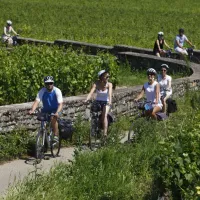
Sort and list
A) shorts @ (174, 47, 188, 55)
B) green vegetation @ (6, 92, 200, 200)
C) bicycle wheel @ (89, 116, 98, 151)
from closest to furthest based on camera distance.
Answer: green vegetation @ (6, 92, 200, 200)
bicycle wheel @ (89, 116, 98, 151)
shorts @ (174, 47, 188, 55)

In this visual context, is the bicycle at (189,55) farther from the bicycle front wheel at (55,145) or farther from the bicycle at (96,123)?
the bicycle front wheel at (55,145)

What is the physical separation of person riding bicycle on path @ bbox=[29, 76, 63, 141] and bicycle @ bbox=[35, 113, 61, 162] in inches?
3.4

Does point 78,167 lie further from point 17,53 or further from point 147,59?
point 147,59

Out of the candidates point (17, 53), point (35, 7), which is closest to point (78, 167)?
point (17, 53)

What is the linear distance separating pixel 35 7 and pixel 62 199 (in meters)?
51.4

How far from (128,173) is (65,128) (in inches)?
118

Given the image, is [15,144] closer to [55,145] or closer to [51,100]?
[55,145]

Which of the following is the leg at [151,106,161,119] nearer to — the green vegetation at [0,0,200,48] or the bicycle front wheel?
the bicycle front wheel

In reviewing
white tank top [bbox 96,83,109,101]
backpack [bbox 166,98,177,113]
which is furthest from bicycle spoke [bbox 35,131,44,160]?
backpack [bbox 166,98,177,113]

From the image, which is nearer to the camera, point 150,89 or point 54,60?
point 150,89

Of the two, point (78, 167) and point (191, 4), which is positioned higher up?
point (78, 167)

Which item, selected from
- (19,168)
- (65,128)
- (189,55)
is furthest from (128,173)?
(189,55)

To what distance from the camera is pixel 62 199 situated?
932cm

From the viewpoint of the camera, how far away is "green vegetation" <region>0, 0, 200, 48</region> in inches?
1410
